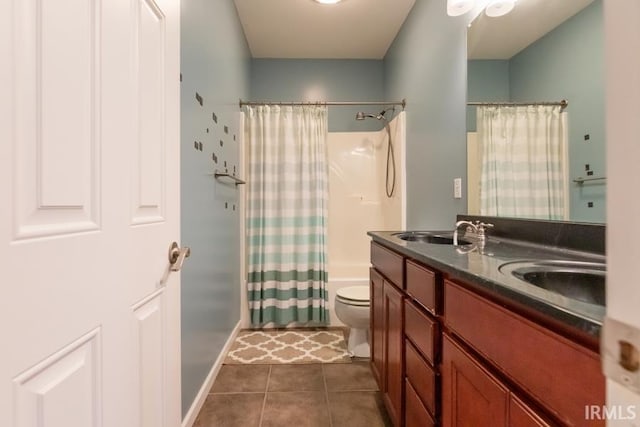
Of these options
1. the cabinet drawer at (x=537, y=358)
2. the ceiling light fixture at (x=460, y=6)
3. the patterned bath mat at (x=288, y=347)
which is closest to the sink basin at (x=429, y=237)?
the cabinet drawer at (x=537, y=358)

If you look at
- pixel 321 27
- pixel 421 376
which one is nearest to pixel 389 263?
pixel 421 376

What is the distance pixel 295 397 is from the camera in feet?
5.61

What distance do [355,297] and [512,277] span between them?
150cm

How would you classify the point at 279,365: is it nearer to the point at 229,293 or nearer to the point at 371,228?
the point at 229,293

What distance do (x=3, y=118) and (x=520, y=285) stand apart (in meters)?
0.90

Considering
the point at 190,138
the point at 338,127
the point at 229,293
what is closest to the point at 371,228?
the point at 338,127

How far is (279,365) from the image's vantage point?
205 centimetres

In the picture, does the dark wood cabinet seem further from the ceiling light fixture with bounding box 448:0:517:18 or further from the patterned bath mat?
the ceiling light fixture with bounding box 448:0:517:18

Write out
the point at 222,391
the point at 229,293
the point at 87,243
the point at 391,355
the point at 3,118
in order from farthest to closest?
1. the point at 229,293
2. the point at 222,391
3. the point at 391,355
4. the point at 87,243
5. the point at 3,118

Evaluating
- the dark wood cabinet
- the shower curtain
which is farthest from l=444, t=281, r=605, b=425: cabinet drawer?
the shower curtain

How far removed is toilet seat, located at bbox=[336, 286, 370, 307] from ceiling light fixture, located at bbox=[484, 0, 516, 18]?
1747 millimetres

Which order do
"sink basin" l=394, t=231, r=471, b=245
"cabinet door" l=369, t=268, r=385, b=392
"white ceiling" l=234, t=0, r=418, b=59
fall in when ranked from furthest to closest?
"white ceiling" l=234, t=0, r=418, b=59, "sink basin" l=394, t=231, r=471, b=245, "cabinet door" l=369, t=268, r=385, b=392

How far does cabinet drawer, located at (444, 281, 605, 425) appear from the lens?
0.46m

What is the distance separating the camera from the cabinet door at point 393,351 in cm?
124
